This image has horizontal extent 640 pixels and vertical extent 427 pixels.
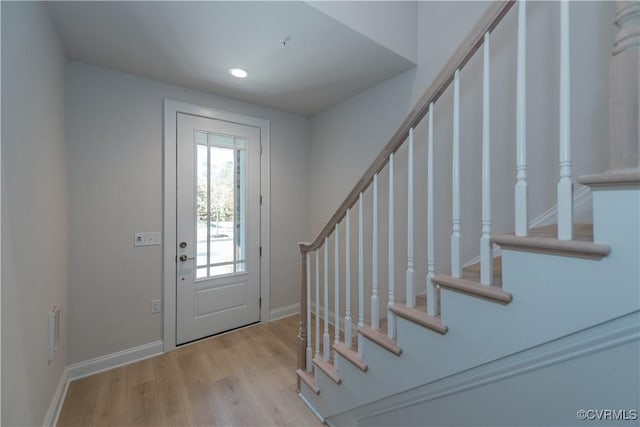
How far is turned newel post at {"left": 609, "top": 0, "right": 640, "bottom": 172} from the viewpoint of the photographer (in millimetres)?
649

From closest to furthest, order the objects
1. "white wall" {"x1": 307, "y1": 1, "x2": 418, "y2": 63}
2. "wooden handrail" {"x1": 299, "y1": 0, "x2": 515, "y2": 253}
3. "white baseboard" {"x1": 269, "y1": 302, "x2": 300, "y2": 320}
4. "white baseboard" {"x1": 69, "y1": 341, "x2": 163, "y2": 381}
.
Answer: "wooden handrail" {"x1": 299, "y1": 0, "x2": 515, "y2": 253}
"white wall" {"x1": 307, "y1": 1, "x2": 418, "y2": 63}
"white baseboard" {"x1": 69, "y1": 341, "x2": 163, "y2": 381}
"white baseboard" {"x1": 269, "y1": 302, "x2": 300, "y2": 320}

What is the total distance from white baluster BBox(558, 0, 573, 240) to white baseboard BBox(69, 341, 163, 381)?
292 cm

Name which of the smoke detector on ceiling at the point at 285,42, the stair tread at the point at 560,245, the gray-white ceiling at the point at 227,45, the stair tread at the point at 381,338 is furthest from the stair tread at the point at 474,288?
the smoke detector on ceiling at the point at 285,42

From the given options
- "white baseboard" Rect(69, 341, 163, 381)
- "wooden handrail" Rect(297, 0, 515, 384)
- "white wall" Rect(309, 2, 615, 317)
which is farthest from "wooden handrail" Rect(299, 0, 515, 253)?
"white baseboard" Rect(69, 341, 163, 381)

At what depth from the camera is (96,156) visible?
2090mm

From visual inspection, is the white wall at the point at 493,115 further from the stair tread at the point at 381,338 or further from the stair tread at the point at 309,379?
the stair tread at the point at 309,379

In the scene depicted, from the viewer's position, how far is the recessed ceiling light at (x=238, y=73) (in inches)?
85.1

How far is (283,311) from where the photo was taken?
10.3ft

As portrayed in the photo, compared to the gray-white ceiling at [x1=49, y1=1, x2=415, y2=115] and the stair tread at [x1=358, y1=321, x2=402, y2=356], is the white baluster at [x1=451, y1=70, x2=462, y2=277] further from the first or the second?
the gray-white ceiling at [x1=49, y1=1, x2=415, y2=115]

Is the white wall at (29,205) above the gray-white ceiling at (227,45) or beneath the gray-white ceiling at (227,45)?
beneath

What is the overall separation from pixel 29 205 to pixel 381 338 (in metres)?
1.80

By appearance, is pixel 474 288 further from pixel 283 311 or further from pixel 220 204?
pixel 283 311

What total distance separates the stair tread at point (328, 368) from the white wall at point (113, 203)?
160cm

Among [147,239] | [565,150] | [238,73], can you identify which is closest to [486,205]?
[565,150]
